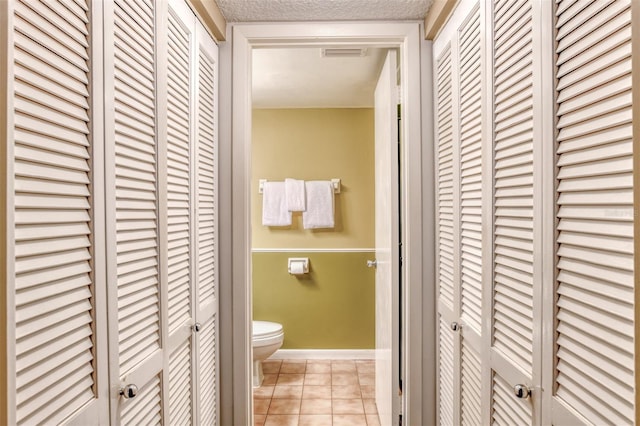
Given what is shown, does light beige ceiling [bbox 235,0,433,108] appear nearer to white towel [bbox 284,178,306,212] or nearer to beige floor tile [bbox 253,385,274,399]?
white towel [bbox 284,178,306,212]

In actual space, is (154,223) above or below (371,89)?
below

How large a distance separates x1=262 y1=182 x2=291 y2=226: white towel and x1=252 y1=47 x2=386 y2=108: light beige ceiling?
0.66m

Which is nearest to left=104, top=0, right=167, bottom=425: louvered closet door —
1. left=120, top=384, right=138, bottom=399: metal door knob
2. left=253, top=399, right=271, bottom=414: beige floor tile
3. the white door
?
left=120, top=384, right=138, bottom=399: metal door knob

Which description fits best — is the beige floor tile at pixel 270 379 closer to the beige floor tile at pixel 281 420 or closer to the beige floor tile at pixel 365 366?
the beige floor tile at pixel 281 420

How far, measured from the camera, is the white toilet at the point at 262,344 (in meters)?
2.98

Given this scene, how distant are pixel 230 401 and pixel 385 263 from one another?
0.98 m

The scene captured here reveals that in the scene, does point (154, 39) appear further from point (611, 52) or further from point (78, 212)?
point (611, 52)

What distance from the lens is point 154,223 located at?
123cm

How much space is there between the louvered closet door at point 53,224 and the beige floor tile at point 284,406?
2.00 metres

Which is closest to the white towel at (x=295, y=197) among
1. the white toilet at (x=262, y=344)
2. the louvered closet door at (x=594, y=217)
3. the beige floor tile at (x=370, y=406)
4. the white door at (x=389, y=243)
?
the white toilet at (x=262, y=344)

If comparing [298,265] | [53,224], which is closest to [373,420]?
[298,265]

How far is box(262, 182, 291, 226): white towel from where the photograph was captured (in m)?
3.56

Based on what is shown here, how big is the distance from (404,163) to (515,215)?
0.87m

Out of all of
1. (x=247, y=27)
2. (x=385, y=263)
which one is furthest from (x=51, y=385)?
(x=385, y=263)
